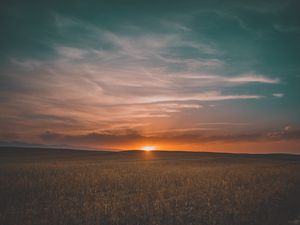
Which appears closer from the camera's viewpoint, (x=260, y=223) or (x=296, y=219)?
(x=260, y=223)

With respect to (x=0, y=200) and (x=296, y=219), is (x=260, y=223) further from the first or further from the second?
(x=0, y=200)

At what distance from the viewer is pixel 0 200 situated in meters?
12.4

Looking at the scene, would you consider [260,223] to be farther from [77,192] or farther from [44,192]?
[44,192]

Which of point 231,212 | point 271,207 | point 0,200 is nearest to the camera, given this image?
point 231,212

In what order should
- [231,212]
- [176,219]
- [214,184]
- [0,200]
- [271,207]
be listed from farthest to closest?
[214,184] < [0,200] < [271,207] < [231,212] < [176,219]

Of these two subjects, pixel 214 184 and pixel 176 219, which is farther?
pixel 214 184

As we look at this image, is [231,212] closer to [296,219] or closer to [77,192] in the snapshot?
[296,219]

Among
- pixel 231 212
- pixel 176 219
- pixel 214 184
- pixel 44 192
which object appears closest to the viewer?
pixel 176 219

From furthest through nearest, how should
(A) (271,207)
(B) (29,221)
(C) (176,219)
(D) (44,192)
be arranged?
1. (D) (44,192)
2. (A) (271,207)
3. (C) (176,219)
4. (B) (29,221)

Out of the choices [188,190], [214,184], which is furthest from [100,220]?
[214,184]

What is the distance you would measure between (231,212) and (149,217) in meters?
3.32

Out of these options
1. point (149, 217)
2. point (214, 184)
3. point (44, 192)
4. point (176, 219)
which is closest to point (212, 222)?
point (176, 219)

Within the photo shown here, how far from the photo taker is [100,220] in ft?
30.4

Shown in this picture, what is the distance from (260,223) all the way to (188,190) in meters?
6.13
